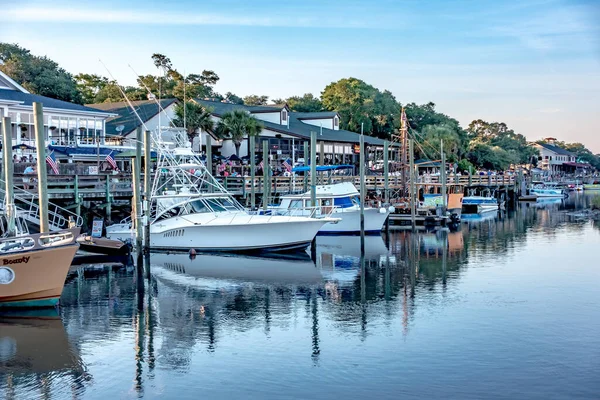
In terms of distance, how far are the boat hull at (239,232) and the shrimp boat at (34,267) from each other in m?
12.6

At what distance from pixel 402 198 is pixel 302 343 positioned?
3583 cm

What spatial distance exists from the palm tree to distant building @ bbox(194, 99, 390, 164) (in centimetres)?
138

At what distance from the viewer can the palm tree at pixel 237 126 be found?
58531 millimetres

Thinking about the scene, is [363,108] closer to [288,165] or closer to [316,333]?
[288,165]

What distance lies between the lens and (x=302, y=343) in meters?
18.2

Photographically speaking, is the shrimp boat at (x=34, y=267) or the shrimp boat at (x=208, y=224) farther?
the shrimp boat at (x=208, y=224)

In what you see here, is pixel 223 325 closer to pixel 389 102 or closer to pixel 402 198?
pixel 402 198

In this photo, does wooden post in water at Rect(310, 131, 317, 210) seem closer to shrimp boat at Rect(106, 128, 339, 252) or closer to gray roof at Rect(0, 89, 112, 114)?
shrimp boat at Rect(106, 128, 339, 252)

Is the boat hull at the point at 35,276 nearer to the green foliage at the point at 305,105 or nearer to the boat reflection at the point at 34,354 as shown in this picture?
the boat reflection at the point at 34,354

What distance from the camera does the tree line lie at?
6831cm

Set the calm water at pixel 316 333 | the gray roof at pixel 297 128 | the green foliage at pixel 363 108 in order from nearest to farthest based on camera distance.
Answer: the calm water at pixel 316 333
the gray roof at pixel 297 128
the green foliage at pixel 363 108

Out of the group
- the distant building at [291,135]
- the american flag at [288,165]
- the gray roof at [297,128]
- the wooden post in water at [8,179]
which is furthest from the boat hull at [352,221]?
the gray roof at [297,128]

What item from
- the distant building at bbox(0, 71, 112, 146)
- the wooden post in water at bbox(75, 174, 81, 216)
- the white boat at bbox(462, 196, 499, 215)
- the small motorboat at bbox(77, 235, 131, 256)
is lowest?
the small motorboat at bbox(77, 235, 131, 256)

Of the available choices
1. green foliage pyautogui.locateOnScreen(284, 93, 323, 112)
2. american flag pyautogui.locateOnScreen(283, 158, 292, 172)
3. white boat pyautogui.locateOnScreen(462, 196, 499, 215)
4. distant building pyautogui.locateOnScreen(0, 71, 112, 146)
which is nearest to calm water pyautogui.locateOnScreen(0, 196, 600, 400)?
distant building pyautogui.locateOnScreen(0, 71, 112, 146)
